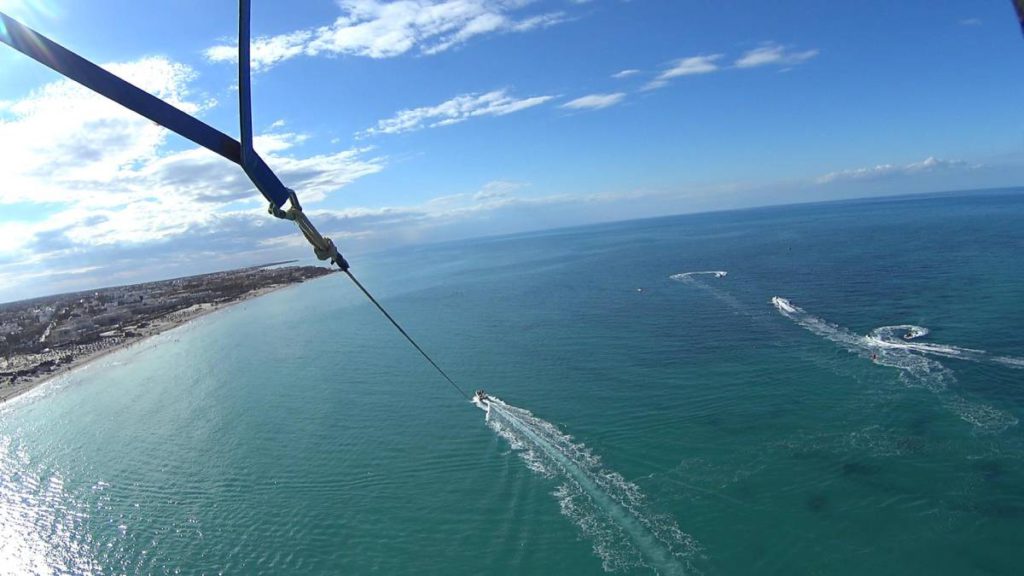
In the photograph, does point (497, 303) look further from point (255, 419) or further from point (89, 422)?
point (89, 422)

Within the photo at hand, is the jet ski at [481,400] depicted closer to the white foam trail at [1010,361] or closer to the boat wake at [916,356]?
the boat wake at [916,356]

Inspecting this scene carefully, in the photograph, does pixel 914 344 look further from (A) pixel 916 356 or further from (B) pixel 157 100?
(B) pixel 157 100

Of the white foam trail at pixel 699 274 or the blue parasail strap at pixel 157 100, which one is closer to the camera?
the blue parasail strap at pixel 157 100

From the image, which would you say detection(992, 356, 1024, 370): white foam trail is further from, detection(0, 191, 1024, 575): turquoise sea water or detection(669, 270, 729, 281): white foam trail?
detection(669, 270, 729, 281): white foam trail

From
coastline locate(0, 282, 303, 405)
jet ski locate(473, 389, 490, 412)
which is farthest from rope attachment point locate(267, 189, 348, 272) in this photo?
coastline locate(0, 282, 303, 405)

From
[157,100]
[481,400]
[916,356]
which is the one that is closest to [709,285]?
[916,356]

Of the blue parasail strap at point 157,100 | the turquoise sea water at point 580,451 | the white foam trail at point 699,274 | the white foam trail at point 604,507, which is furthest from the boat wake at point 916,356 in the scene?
the blue parasail strap at point 157,100
